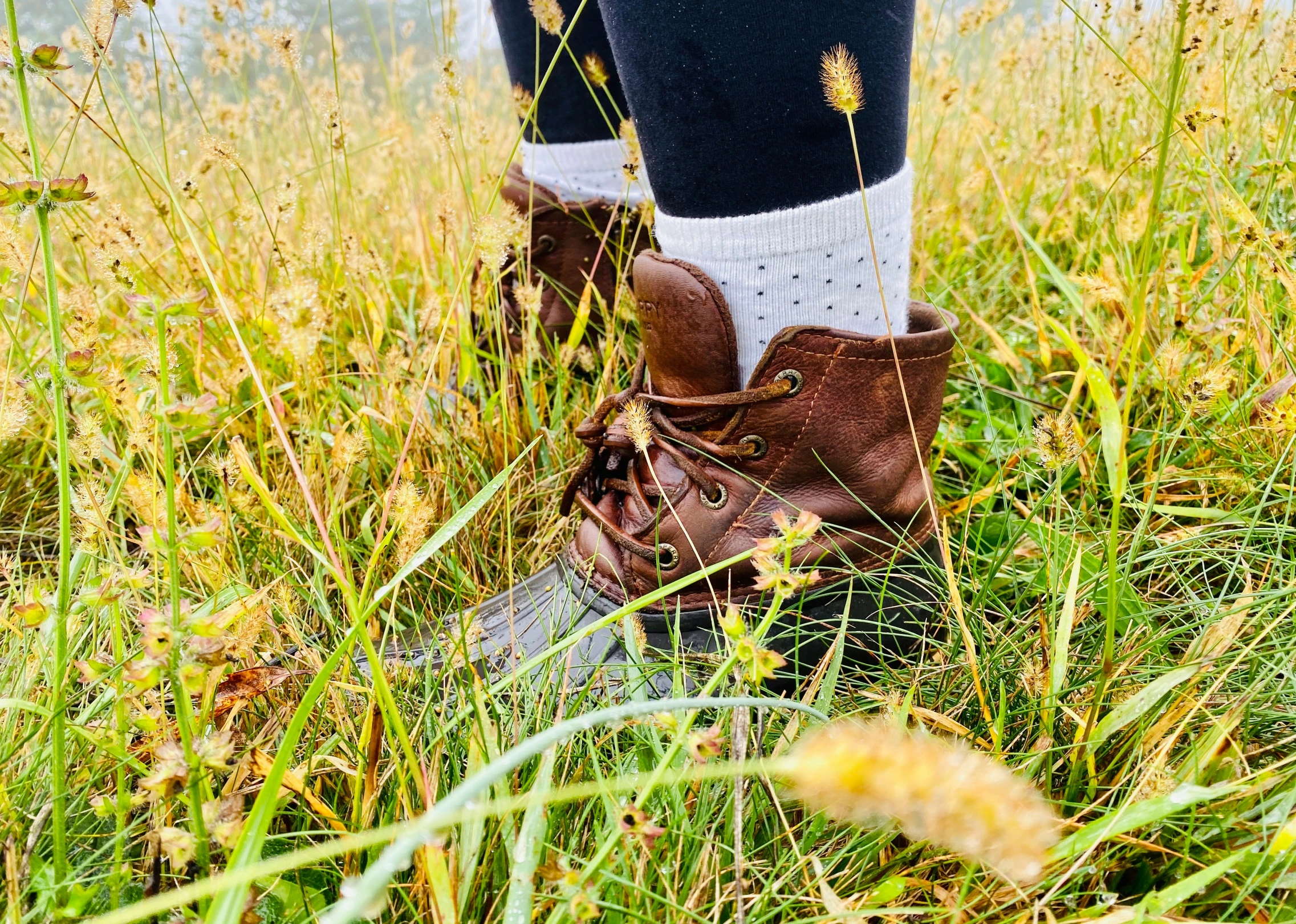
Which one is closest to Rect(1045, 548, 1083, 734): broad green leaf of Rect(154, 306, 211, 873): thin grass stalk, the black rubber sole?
the black rubber sole

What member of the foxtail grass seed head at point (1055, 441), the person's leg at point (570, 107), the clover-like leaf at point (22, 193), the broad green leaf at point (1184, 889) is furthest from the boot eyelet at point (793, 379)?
the person's leg at point (570, 107)

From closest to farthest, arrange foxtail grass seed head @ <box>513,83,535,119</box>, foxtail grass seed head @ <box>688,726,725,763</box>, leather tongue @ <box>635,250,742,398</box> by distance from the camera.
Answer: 1. foxtail grass seed head @ <box>688,726,725,763</box>
2. leather tongue @ <box>635,250,742,398</box>
3. foxtail grass seed head @ <box>513,83,535,119</box>

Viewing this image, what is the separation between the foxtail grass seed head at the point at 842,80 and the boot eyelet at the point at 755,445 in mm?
323

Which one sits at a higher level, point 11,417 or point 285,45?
point 285,45

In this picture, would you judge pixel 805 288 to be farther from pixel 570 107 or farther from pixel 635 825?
pixel 570 107

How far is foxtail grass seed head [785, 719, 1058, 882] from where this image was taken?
320 millimetres

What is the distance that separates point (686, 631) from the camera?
92cm

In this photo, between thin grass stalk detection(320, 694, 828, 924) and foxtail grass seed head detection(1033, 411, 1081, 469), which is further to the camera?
foxtail grass seed head detection(1033, 411, 1081, 469)

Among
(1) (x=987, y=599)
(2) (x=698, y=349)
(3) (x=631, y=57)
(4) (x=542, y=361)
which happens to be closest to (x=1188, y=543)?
(1) (x=987, y=599)

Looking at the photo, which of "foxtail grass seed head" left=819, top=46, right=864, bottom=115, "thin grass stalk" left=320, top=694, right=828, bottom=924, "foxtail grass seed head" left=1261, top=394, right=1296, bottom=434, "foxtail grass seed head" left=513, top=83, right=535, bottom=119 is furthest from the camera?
"foxtail grass seed head" left=513, top=83, right=535, bottom=119

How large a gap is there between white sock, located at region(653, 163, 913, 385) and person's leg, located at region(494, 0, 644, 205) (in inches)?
24.8

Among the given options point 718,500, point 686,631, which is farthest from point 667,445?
point 686,631

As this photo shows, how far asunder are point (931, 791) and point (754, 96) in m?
0.66

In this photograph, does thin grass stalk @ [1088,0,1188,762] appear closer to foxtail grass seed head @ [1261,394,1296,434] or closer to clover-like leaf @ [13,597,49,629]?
foxtail grass seed head @ [1261,394,1296,434]
